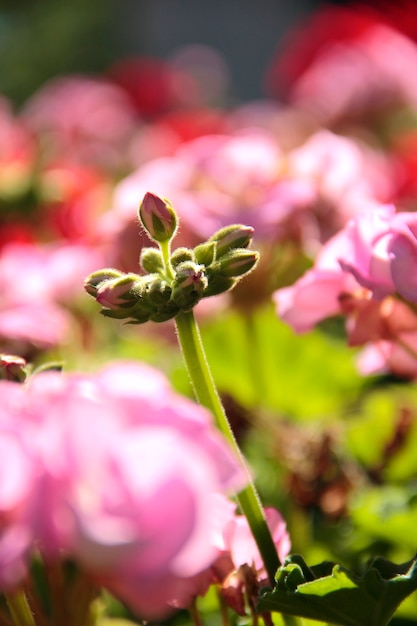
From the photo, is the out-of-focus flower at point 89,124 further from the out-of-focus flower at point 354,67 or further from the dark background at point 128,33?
the dark background at point 128,33

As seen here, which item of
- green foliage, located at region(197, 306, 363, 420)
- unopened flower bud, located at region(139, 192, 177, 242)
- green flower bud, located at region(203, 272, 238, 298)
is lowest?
green foliage, located at region(197, 306, 363, 420)

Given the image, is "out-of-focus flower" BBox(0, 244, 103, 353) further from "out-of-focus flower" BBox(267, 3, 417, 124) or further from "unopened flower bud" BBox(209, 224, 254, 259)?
"out-of-focus flower" BBox(267, 3, 417, 124)

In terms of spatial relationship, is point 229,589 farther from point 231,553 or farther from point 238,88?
point 238,88

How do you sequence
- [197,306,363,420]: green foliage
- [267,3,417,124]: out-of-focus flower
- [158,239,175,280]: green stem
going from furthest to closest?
1. [267,3,417,124]: out-of-focus flower
2. [197,306,363,420]: green foliage
3. [158,239,175,280]: green stem

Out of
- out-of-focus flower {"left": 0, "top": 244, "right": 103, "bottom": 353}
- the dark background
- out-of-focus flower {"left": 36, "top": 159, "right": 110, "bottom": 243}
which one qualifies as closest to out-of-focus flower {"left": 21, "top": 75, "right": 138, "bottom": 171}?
out-of-focus flower {"left": 36, "top": 159, "right": 110, "bottom": 243}

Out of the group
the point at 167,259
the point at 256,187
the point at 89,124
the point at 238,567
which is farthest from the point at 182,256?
the point at 89,124

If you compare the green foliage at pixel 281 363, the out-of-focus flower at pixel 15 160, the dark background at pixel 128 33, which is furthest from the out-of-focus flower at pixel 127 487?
the dark background at pixel 128 33

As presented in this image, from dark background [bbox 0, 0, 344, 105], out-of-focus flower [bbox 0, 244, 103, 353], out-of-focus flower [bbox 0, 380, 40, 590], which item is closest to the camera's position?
out-of-focus flower [bbox 0, 380, 40, 590]
